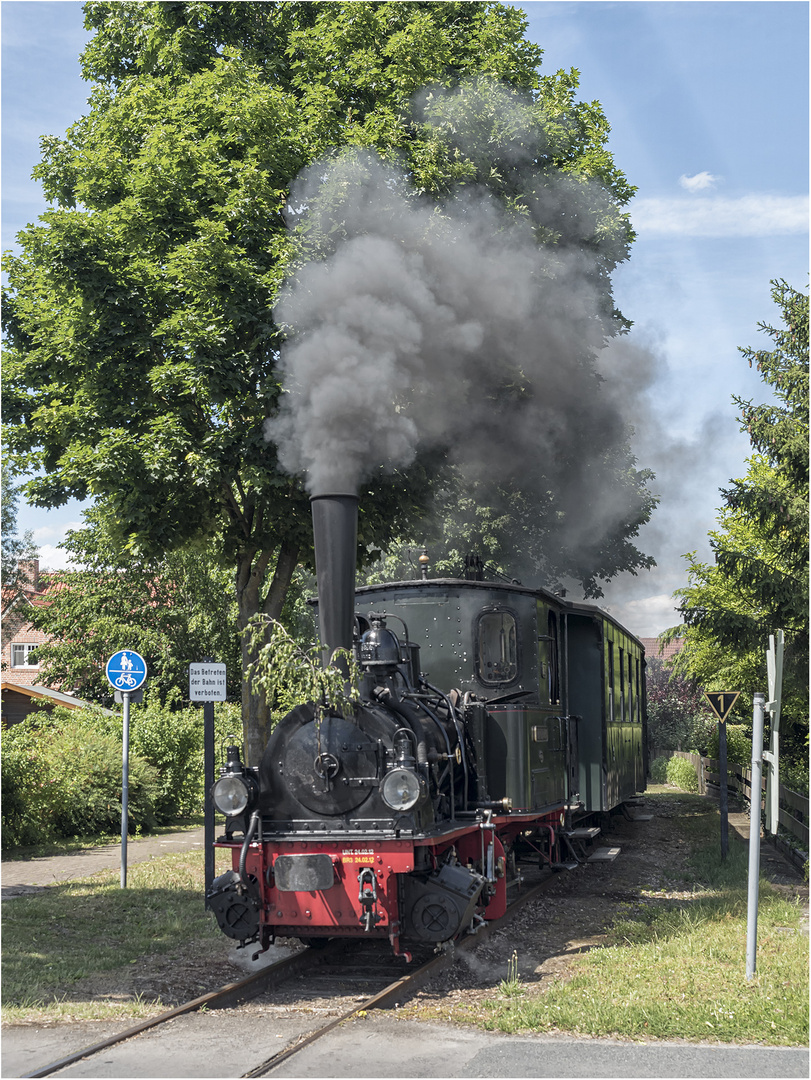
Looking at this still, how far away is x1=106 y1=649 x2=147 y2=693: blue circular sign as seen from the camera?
36.7ft

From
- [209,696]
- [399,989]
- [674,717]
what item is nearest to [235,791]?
[399,989]

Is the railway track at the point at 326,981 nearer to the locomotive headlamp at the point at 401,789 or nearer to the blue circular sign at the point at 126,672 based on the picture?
the locomotive headlamp at the point at 401,789

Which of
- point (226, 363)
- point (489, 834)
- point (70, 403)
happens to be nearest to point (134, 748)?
point (70, 403)

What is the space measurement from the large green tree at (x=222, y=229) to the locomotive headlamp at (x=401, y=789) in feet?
20.4

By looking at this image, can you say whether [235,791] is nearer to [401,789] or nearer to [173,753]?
[401,789]

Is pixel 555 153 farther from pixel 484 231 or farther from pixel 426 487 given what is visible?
pixel 426 487

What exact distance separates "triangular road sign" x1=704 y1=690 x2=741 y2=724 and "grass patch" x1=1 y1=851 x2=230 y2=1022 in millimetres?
6887

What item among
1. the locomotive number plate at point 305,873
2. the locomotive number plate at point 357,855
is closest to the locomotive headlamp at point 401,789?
the locomotive number plate at point 357,855

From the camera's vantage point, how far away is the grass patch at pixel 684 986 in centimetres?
600

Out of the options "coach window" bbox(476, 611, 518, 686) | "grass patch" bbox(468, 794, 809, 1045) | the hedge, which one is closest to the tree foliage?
the hedge

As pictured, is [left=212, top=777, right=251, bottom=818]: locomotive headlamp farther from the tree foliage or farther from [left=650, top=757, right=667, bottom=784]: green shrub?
the tree foliage

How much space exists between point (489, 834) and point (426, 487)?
23.1 feet

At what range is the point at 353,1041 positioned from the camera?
5.89 meters

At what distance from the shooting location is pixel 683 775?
2939 centimetres
